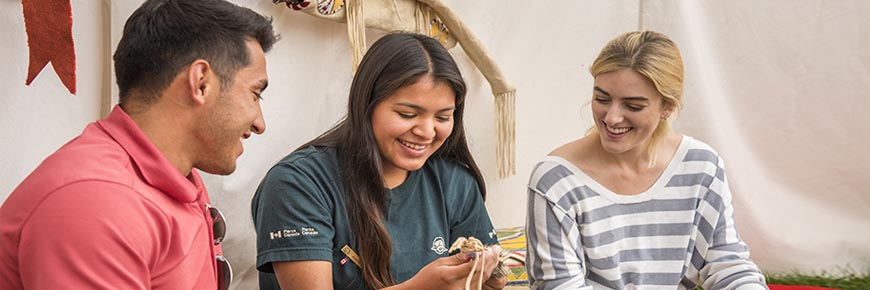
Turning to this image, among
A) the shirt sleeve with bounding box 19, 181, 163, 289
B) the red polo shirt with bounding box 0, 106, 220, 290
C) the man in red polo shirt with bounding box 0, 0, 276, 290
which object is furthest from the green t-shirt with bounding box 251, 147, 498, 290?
the shirt sleeve with bounding box 19, 181, 163, 289

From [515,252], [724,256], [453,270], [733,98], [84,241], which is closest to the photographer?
[84,241]

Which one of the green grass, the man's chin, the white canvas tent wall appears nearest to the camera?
the man's chin

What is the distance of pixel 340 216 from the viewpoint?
1.87m

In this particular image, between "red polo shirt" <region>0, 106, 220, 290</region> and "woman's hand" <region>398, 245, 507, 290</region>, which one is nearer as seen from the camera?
"red polo shirt" <region>0, 106, 220, 290</region>

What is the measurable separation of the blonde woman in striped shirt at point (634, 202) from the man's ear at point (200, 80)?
96 centimetres

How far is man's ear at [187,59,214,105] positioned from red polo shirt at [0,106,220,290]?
91mm

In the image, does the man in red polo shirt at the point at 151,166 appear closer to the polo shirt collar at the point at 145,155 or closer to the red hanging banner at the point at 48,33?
the polo shirt collar at the point at 145,155

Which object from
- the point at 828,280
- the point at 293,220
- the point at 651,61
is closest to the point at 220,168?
the point at 293,220

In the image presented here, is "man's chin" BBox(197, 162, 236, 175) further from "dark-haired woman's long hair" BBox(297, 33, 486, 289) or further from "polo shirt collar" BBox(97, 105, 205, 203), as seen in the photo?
"dark-haired woman's long hair" BBox(297, 33, 486, 289)

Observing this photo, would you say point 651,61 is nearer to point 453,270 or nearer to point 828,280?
point 453,270

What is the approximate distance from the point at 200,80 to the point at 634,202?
3.75 ft

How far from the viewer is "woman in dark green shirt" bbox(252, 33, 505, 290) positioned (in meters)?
1.80

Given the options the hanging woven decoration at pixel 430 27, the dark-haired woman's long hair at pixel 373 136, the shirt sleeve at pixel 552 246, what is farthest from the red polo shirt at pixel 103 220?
the hanging woven decoration at pixel 430 27

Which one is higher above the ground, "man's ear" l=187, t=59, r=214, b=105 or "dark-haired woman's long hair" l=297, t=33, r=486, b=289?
"man's ear" l=187, t=59, r=214, b=105
